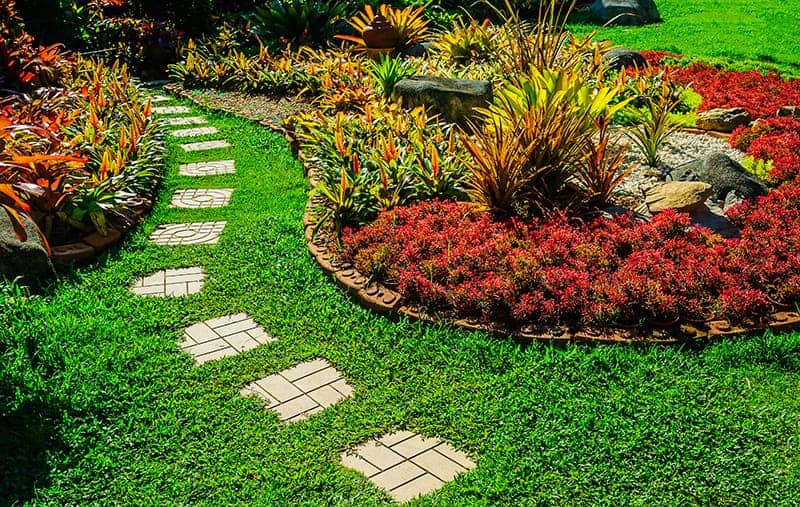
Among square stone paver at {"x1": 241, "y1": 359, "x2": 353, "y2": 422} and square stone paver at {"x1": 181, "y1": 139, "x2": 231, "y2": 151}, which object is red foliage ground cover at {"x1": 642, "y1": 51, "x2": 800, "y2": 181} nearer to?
square stone paver at {"x1": 241, "y1": 359, "x2": 353, "y2": 422}

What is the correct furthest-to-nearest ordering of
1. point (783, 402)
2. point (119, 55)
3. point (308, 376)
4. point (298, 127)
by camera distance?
point (119, 55) → point (298, 127) → point (308, 376) → point (783, 402)

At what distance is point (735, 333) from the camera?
389 cm

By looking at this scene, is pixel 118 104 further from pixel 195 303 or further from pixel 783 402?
pixel 783 402

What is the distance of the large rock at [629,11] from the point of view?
1354 cm

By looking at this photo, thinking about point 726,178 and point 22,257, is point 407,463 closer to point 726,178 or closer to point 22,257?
point 22,257

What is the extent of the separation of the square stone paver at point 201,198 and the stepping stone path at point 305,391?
574 mm

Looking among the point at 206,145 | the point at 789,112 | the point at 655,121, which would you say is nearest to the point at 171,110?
the point at 206,145

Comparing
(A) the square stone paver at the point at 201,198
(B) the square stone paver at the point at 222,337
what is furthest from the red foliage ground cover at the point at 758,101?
(A) the square stone paver at the point at 201,198

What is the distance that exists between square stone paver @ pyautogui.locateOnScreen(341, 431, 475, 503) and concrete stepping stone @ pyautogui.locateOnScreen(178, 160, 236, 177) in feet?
13.6

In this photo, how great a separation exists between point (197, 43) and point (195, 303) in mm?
7817

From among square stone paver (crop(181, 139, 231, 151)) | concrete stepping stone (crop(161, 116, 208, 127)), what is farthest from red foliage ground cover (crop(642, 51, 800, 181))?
concrete stepping stone (crop(161, 116, 208, 127))

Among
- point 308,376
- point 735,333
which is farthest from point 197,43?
point 735,333

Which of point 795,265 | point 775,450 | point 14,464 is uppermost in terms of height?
point 795,265

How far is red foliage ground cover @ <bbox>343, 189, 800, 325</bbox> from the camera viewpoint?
4008 mm
